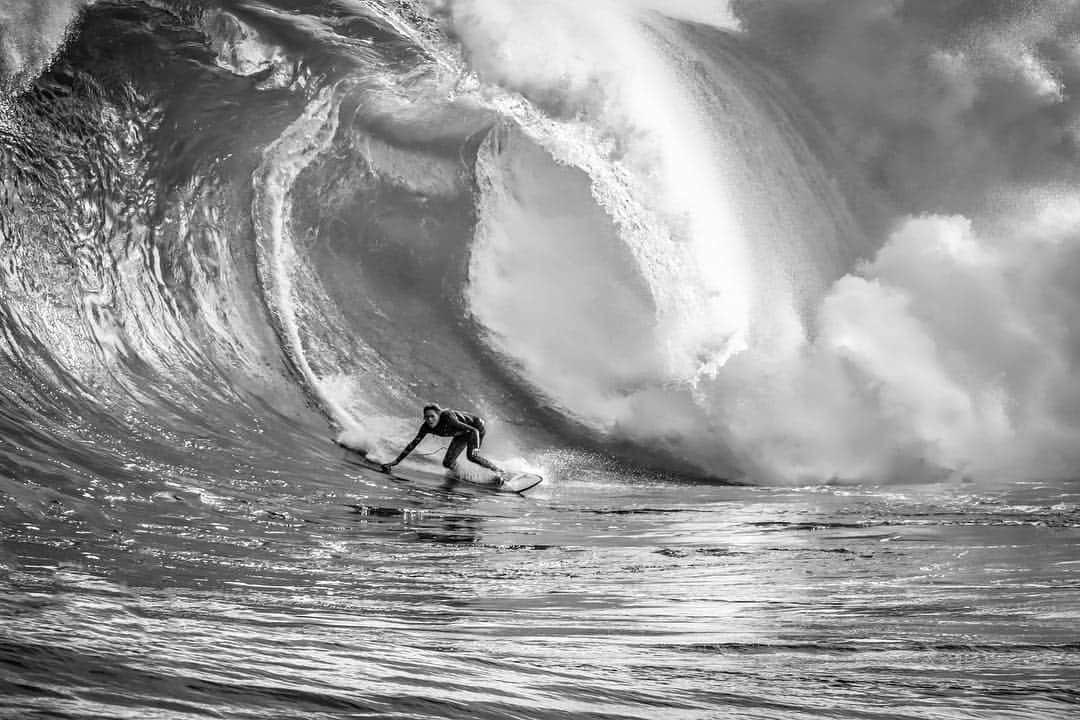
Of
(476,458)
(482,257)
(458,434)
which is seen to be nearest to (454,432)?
(458,434)

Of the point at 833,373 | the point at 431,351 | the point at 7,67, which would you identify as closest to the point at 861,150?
the point at 833,373

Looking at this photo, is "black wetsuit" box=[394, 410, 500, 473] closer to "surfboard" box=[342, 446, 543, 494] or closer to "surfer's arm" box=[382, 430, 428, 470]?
"surfer's arm" box=[382, 430, 428, 470]

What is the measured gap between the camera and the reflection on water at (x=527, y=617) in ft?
11.0

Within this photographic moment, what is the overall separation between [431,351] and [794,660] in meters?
12.7

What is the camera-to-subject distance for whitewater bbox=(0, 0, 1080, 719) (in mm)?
4195

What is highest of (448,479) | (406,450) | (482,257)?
(482,257)

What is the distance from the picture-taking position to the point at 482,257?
17703 mm

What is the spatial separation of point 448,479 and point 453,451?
2.01 ft

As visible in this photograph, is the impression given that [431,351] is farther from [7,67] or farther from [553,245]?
[7,67]

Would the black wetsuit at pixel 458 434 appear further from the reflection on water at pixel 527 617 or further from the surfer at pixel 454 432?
the reflection on water at pixel 527 617

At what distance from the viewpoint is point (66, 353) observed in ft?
38.9

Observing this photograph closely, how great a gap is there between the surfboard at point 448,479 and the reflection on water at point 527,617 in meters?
2.81

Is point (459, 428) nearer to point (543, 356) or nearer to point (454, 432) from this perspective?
point (454, 432)

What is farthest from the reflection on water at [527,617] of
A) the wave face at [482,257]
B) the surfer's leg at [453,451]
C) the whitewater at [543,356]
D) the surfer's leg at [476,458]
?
the wave face at [482,257]
